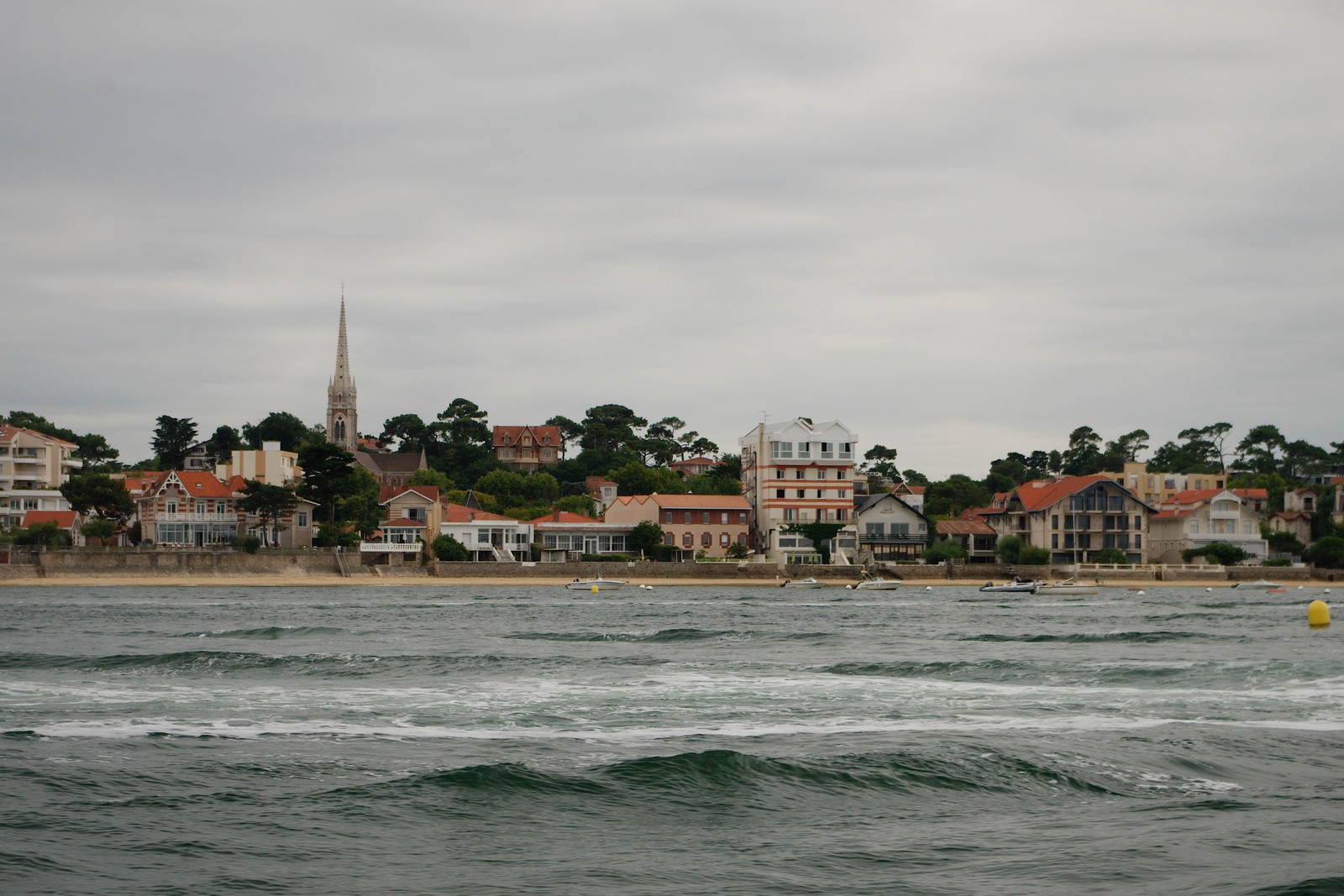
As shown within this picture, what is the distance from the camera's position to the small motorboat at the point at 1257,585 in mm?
73425

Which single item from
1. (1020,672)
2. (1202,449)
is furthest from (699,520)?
(1202,449)

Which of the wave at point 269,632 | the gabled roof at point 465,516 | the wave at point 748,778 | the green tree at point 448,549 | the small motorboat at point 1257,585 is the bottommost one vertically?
the small motorboat at point 1257,585

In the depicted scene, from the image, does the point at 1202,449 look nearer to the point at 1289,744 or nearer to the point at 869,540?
the point at 869,540

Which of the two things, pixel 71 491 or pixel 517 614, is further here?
pixel 71 491

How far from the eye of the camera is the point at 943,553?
3204 inches

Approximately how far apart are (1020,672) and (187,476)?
2706 inches

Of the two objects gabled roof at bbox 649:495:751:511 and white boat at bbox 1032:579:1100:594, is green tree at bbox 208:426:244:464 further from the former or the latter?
white boat at bbox 1032:579:1100:594

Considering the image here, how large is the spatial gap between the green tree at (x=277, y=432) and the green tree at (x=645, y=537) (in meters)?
58.7

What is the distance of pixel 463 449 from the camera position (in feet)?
414

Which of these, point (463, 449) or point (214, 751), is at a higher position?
point (463, 449)

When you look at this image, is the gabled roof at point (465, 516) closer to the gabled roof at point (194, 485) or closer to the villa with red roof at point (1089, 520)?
the gabled roof at point (194, 485)

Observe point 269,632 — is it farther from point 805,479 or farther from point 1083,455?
point 1083,455

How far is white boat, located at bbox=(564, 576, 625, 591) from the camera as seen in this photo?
223 feet

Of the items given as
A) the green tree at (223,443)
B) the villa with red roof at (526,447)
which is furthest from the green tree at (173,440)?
the villa with red roof at (526,447)
